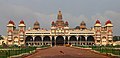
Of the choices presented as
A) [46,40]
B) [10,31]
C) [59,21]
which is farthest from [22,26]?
[59,21]

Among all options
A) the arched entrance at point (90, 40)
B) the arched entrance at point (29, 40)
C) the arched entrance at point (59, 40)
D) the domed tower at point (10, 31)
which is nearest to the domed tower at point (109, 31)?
the arched entrance at point (90, 40)

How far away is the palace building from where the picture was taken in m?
113

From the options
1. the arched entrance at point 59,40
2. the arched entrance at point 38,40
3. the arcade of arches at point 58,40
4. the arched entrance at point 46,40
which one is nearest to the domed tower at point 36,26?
the arched entrance at point 38,40

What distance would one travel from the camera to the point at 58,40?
118938mm

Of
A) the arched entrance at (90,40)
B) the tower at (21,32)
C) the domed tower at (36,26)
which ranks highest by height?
the domed tower at (36,26)

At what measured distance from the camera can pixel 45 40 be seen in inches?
4653

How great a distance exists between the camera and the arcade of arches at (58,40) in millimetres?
114469

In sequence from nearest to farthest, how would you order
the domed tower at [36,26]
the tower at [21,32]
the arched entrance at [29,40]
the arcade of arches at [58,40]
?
the tower at [21,32]
the arcade of arches at [58,40]
the arched entrance at [29,40]
the domed tower at [36,26]

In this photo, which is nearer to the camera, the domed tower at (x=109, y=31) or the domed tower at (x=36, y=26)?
the domed tower at (x=109, y=31)

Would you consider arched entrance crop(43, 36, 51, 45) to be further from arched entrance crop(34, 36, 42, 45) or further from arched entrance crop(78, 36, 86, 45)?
arched entrance crop(78, 36, 86, 45)

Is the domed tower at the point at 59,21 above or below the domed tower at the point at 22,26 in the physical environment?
above

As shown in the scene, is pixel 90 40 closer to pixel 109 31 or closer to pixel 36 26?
pixel 109 31

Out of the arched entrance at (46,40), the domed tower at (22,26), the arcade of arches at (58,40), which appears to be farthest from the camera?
the arched entrance at (46,40)

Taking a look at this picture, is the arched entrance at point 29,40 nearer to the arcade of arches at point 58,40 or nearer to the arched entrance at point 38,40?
the arcade of arches at point 58,40
